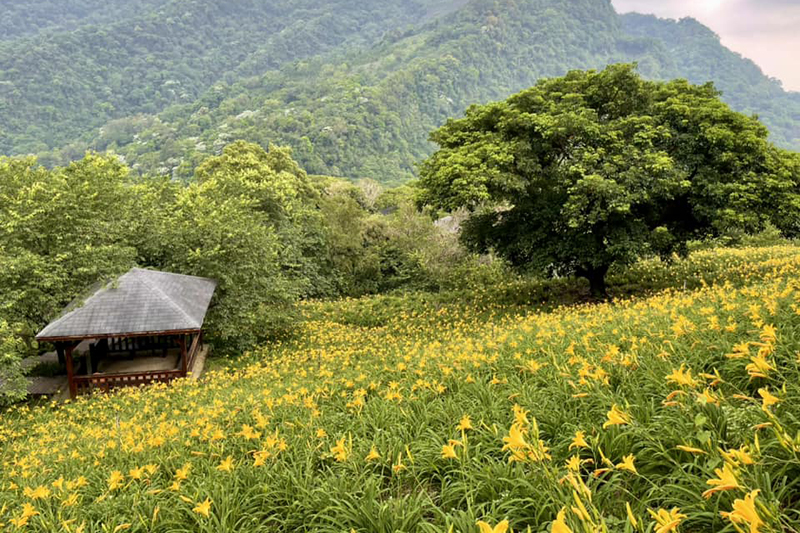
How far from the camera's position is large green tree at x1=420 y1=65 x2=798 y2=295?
9828 mm

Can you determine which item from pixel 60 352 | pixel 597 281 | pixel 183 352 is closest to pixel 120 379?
pixel 183 352

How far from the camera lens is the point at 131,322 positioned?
1047 centimetres

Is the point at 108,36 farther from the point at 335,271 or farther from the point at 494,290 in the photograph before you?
the point at 494,290

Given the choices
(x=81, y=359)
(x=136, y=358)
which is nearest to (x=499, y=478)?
(x=136, y=358)

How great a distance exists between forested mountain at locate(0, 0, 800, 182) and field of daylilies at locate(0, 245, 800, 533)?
55.5 metres

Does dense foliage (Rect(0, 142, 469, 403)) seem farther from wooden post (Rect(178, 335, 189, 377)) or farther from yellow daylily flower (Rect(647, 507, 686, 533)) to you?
yellow daylily flower (Rect(647, 507, 686, 533))

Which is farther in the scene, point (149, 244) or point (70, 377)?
point (149, 244)

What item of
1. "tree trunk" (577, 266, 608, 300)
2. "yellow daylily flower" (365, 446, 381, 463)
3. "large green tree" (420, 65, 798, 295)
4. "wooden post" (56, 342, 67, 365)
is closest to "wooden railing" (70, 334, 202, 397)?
"wooden post" (56, 342, 67, 365)

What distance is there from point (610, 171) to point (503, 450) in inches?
350

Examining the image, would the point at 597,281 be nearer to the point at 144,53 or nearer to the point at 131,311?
the point at 131,311

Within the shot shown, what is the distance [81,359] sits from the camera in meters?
13.0

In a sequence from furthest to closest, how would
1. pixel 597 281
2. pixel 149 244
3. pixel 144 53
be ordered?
pixel 144 53
pixel 149 244
pixel 597 281

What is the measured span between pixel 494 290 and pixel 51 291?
41.3 feet

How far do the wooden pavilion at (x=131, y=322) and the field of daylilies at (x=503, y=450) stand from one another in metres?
A: 4.04
